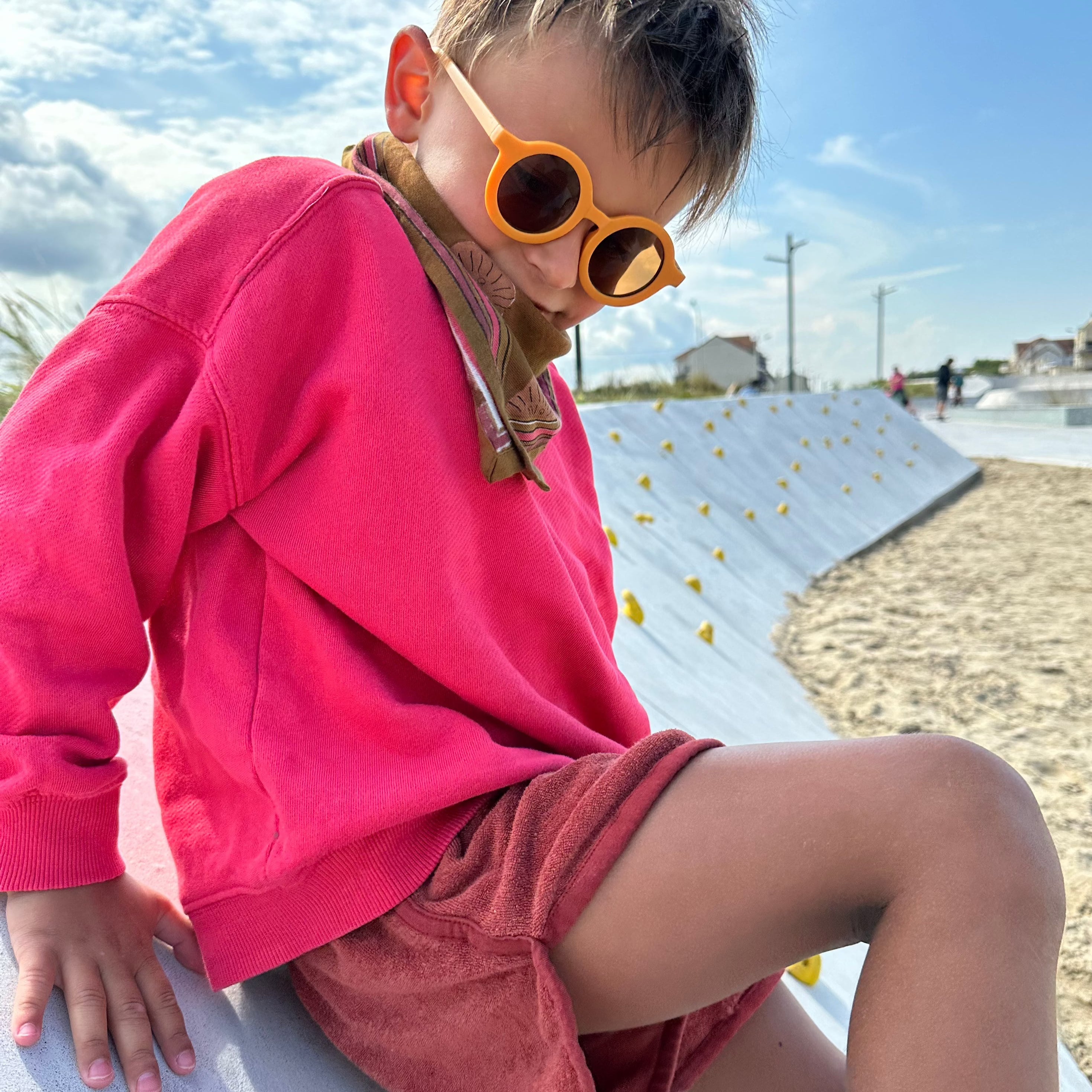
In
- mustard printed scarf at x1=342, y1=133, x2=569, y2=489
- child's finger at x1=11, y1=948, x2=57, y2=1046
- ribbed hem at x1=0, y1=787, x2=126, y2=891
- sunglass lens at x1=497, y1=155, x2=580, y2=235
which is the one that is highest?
sunglass lens at x1=497, y1=155, x2=580, y2=235

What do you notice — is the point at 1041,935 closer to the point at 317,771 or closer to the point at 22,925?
the point at 317,771

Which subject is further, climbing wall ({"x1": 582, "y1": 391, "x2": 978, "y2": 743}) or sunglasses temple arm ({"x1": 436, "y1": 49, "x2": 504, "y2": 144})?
climbing wall ({"x1": 582, "y1": 391, "x2": 978, "y2": 743})

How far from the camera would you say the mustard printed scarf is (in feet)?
3.38

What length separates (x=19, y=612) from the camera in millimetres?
879

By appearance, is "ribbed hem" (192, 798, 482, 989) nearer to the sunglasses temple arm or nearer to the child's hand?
the child's hand

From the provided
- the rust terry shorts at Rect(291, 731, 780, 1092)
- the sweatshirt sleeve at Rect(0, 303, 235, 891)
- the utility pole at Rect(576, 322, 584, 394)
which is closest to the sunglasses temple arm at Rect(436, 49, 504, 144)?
the sweatshirt sleeve at Rect(0, 303, 235, 891)

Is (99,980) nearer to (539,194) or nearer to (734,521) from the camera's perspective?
(539,194)

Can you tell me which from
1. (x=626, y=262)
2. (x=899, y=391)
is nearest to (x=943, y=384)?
(x=899, y=391)

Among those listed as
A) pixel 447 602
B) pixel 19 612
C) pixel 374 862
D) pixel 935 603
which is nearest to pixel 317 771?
pixel 374 862

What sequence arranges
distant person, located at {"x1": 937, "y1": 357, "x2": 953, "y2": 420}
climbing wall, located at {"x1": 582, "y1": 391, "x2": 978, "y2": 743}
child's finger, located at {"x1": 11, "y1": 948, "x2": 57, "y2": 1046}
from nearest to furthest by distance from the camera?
1. child's finger, located at {"x1": 11, "y1": 948, "x2": 57, "y2": 1046}
2. climbing wall, located at {"x1": 582, "y1": 391, "x2": 978, "y2": 743}
3. distant person, located at {"x1": 937, "y1": 357, "x2": 953, "y2": 420}

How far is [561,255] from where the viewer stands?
3.59 ft

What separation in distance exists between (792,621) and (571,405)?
11.1ft

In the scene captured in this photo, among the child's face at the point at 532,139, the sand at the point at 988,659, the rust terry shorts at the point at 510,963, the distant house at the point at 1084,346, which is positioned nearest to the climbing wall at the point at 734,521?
the sand at the point at 988,659

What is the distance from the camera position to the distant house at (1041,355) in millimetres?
44500
